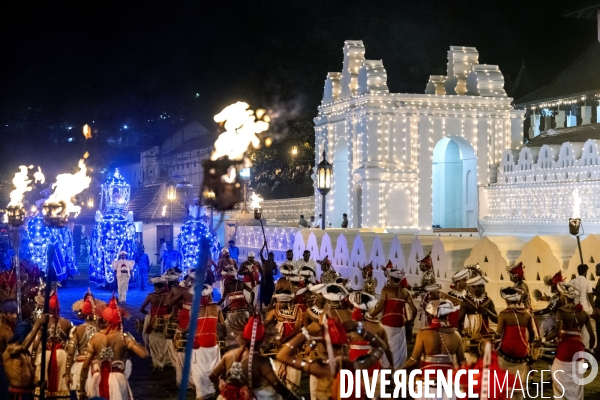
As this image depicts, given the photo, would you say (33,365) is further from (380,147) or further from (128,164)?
(128,164)

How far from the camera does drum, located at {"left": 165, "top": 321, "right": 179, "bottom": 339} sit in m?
14.8

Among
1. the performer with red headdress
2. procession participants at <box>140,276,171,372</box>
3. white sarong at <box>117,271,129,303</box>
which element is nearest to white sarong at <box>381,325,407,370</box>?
procession participants at <box>140,276,171,372</box>

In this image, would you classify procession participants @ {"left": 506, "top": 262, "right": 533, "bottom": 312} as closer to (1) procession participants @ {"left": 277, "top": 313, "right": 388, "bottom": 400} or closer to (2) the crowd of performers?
(2) the crowd of performers

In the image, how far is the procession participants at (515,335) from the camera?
36.8 ft

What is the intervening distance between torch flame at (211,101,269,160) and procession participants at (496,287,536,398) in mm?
3677

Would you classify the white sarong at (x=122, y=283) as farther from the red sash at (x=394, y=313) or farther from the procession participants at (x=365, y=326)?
the procession participants at (x=365, y=326)

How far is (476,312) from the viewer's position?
509 inches

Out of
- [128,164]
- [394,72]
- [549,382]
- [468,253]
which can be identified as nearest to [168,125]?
[128,164]

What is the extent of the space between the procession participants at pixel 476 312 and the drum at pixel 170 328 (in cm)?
455

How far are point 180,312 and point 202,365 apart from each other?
5.08 feet

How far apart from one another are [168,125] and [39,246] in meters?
35.2

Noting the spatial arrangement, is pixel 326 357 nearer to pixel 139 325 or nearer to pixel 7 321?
pixel 7 321

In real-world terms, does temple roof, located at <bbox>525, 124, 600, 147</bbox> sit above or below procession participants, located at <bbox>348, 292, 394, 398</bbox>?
above

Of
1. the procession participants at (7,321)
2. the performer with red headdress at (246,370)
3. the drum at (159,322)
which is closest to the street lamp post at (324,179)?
the drum at (159,322)
